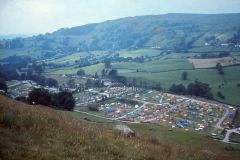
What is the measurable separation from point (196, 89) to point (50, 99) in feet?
157

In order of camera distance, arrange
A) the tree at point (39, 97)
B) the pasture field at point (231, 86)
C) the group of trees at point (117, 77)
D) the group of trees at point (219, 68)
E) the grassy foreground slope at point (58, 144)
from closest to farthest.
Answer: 1. the grassy foreground slope at point (58, 144)
2. the tree at point (39, 97)
3. the pasture field at point (231, 86)
4. the group of trees at point (219, 68)
5. the group of trees at point (117, 77)

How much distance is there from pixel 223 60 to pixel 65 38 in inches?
5232

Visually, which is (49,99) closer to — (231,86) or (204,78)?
(231,86)

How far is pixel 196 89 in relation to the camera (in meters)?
67.0

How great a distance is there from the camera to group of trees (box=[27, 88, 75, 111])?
33875 millimetres

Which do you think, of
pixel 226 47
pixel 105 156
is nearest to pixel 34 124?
pixel 105 156

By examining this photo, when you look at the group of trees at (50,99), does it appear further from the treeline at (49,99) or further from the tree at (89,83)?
the tree at (89,83)

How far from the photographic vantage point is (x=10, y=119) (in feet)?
23.7

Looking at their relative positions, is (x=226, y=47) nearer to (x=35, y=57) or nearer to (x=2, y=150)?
(x=35, y=57)

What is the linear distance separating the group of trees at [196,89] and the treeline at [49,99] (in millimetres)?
40839

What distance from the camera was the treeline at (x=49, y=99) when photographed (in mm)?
33812

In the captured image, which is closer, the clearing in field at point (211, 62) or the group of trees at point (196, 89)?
the group of trees at point (196, 89)

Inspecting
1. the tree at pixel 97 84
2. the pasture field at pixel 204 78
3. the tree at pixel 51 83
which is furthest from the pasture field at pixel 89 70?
the tree at pixel 51 83

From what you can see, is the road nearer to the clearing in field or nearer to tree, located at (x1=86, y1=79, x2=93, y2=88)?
the clearing in field
